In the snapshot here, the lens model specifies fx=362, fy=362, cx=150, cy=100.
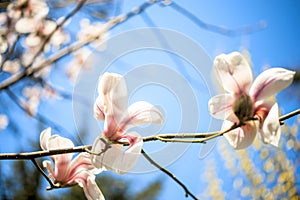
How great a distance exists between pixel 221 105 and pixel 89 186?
0.68 feet

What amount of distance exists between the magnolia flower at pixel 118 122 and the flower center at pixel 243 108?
87mm

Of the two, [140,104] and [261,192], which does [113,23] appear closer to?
[140,104]

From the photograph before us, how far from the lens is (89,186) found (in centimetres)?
48

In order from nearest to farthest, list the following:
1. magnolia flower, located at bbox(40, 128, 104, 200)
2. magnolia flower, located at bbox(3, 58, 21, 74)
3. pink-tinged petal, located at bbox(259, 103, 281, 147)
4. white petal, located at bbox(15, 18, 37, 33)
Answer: pink-tinged petal, located at bbox(259, 103, 281, 147), magnolia flower, located at bbox(40, 128, 104, 200), white petal, located at bbox(15, 18, 37, 33), magnolia flower, located at bbox(3, 58, 21, 74)

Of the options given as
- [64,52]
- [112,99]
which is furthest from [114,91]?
[64,52]

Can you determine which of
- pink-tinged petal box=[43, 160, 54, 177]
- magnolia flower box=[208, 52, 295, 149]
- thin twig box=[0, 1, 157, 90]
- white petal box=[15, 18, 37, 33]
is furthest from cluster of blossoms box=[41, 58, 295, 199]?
white petal box=[15, 18, 37, 33]

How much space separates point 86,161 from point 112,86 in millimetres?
141

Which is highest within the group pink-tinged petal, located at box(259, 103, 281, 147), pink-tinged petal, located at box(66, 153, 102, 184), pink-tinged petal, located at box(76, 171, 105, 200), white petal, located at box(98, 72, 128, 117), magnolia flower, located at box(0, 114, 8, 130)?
white petal, located at box(98, 72, 128, 117)

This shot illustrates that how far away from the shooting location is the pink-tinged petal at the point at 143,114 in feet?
1.38

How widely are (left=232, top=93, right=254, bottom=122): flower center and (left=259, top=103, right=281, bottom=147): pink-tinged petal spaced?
0.02 m

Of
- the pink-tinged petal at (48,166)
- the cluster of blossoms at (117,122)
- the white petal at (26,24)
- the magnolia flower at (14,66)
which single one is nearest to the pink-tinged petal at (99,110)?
the cluster of blossoms at (117,122)

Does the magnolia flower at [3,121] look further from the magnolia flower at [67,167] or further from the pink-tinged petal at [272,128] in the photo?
the pink-tinged petal at [272,128]

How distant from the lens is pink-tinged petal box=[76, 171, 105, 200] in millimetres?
474

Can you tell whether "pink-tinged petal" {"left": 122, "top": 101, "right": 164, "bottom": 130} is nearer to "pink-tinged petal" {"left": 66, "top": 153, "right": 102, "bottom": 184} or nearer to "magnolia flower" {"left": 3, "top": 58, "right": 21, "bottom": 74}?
"pink-tinged petal" {"left": 66, "top": 153, "right": 102, "bottom": 184}
